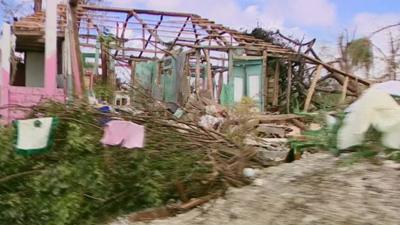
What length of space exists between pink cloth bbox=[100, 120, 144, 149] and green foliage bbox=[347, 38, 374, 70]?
3769 millimetres

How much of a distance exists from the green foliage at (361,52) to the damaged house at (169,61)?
6.59 feet

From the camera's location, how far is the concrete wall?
17000 millimetres

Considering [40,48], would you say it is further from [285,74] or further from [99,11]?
[285,74]

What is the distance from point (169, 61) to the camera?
55.9 feet

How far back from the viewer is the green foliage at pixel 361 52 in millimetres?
7955

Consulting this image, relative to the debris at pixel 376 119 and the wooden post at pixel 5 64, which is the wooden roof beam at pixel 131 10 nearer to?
the wooden post at pixel 5 64

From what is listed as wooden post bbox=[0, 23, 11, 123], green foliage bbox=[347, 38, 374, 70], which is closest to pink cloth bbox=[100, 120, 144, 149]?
green foliage bbox=[347, 38, 374, 70]

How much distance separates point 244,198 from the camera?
5.05 metres

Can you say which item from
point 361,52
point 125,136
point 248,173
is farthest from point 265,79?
point 125,136

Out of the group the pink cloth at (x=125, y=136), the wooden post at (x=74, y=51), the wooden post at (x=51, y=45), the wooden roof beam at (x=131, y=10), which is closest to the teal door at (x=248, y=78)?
the wooden roof beam at (x=131, y=10)

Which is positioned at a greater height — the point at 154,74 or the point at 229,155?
the point at 154,74

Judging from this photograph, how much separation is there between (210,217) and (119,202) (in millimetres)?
1114

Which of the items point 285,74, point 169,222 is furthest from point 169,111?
point 285,74

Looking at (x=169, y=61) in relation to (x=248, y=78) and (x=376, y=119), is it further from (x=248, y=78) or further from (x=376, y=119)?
(x=376, y=119)
